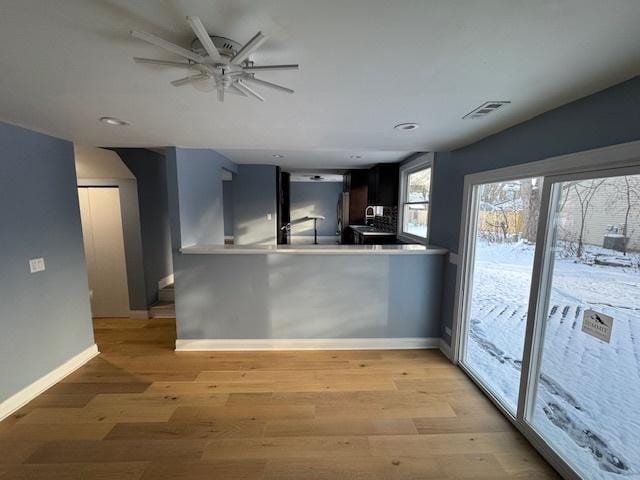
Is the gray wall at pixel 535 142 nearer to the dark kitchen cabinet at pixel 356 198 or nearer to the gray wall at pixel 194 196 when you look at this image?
the gray wall at pixel 194 196

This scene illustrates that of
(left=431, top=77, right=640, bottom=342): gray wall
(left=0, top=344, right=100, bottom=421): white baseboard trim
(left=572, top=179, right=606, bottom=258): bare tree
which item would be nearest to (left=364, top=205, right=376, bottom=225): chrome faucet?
(left=431, top=77, right=640, bottom=342): gray wall

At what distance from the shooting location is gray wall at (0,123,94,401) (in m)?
2.00

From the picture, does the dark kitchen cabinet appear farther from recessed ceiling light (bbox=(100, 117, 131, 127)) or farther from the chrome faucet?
recessed ceiling light (bbox=(100, 117, 131, 127))

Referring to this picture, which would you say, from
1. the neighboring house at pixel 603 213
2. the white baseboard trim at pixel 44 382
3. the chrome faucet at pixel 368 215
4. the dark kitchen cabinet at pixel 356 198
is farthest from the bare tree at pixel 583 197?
the dark kitchen cabinet at pixel 356 198

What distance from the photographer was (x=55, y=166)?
7.77ft

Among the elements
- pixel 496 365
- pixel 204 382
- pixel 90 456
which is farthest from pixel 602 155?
pixel 90 456

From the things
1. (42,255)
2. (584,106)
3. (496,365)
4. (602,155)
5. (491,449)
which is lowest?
(491,449)

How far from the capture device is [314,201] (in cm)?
1041

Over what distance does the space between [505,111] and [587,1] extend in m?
0.95

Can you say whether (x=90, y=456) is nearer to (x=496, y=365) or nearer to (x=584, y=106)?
(x=496, y=365)

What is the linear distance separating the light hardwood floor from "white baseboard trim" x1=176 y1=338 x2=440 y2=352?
0.17 meters

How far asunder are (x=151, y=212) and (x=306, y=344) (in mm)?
2740

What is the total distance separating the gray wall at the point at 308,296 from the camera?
287cm

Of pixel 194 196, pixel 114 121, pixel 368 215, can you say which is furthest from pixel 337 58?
pixel 368 215
